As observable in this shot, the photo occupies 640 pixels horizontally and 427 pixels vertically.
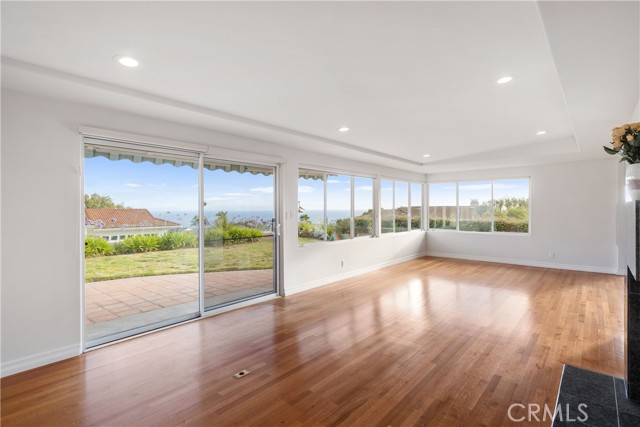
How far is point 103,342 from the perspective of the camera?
325 cm

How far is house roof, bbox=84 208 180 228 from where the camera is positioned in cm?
324

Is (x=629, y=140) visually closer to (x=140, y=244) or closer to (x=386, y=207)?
(x=140, y=244)

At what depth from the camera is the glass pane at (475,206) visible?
26.1 ft

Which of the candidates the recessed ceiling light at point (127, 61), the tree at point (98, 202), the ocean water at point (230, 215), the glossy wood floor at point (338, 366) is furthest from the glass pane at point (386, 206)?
the recessed ceiling light at point (127, 61)

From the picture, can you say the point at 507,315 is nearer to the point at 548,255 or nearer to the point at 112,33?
the point at 548,255

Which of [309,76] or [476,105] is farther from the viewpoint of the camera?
[476,105]

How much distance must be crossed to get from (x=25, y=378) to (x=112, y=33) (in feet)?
9.12

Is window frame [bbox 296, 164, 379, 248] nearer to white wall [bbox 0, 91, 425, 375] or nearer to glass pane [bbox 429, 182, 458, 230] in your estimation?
glass pane [bbox 429, 182, 458, 230]

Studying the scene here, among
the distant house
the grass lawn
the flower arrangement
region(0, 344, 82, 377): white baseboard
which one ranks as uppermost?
the flower arrangement

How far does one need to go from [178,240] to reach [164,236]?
174 millimetres

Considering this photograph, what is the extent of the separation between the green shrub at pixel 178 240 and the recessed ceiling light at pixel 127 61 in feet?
6.38

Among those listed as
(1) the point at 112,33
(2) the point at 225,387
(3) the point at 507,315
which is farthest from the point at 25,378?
(3) the point at 507,315

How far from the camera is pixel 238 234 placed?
4.49 metres

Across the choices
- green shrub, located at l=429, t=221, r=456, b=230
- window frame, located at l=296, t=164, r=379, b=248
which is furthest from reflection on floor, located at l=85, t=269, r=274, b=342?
green shrub, located at l=429, t=221, r=456, b=230
